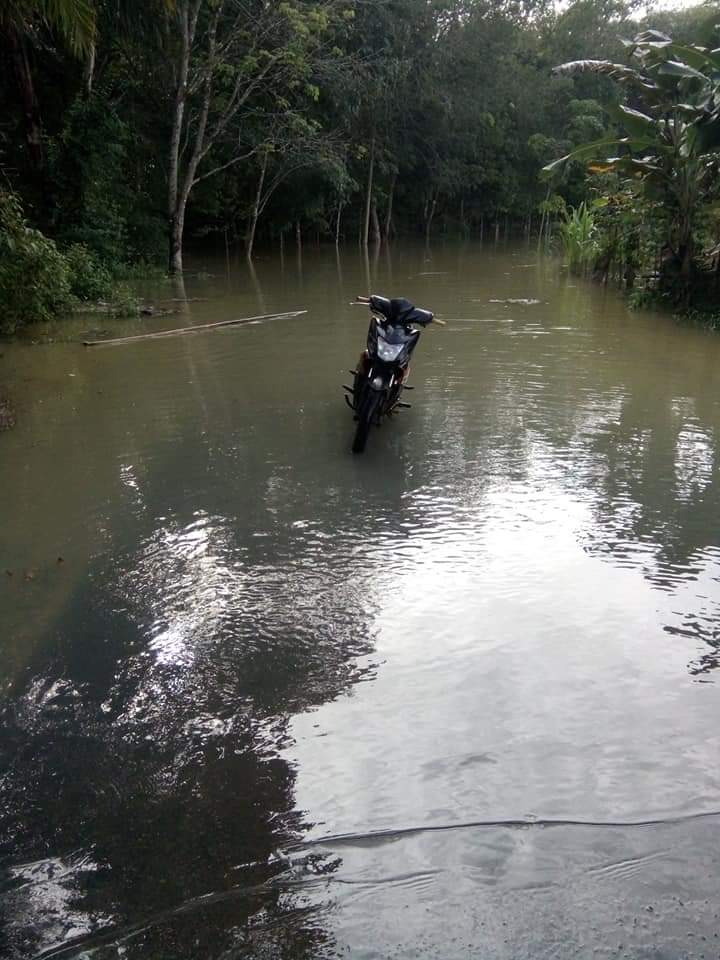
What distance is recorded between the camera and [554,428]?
6.95 m

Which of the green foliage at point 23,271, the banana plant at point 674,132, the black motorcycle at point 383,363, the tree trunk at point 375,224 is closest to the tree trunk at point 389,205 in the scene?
the tree trunk at point 375,224

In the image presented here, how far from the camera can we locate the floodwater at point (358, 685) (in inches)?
86.7

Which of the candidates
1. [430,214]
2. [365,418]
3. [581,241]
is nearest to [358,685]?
[365,418]

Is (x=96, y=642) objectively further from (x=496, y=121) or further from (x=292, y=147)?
(x=496, y=121)

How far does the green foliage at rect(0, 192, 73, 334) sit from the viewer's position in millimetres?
10000

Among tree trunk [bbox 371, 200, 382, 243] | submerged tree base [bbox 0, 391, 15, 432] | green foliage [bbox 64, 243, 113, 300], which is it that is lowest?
submerged tree base [bbox 0, 391, 15, 432]

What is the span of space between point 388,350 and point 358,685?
3.72 metres

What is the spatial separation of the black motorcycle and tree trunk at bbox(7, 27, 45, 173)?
11957 mm

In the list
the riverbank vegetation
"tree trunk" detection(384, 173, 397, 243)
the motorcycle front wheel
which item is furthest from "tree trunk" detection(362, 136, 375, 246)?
the motorcycle front wheel

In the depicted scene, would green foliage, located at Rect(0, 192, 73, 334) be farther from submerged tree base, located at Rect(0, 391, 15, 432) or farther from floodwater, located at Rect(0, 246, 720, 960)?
floodwater, located at Rect(0, 246, 720, 960)

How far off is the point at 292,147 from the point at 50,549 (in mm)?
18555

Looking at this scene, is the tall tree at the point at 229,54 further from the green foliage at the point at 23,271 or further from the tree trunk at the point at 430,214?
the tree trunk at the point at 430,214

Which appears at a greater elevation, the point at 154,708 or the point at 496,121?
the point at 496,121

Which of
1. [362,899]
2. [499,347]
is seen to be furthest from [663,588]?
[499,347]
